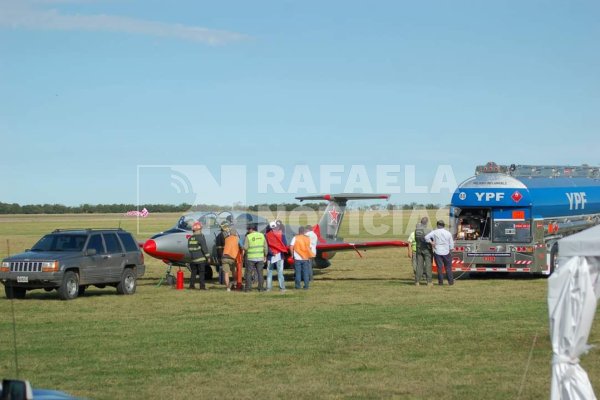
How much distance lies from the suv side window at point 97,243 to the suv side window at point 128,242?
2.73 feet

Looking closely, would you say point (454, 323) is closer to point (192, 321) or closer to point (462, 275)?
point (192, 321)

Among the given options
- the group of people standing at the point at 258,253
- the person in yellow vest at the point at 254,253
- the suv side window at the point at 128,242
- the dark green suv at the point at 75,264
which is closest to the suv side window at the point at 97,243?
the dark green suv at the point at 75,264

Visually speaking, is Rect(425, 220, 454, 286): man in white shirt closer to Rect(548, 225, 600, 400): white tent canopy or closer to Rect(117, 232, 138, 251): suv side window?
Rect(117, 232, 138, 251): suv side window

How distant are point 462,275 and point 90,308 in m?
11.8

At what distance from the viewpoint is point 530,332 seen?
1436 centimetres

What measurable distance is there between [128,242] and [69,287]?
2.68 metres

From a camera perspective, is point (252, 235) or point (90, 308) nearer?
point (90, 308)

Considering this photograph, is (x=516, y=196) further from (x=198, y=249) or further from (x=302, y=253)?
(x=198, y=249)

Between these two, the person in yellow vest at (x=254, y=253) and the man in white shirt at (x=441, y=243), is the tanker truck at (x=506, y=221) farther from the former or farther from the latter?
the person in yellow vest at (x=254, y=253)

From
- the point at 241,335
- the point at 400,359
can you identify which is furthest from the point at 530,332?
the point at 241,335

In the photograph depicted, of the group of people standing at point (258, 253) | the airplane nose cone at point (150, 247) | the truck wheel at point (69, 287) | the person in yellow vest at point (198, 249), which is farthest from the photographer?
the airplane nose cone at point (150, 247)

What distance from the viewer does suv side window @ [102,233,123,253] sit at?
73.7 ft

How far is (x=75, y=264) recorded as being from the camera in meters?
21.0

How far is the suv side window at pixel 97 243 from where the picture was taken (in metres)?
22.0
